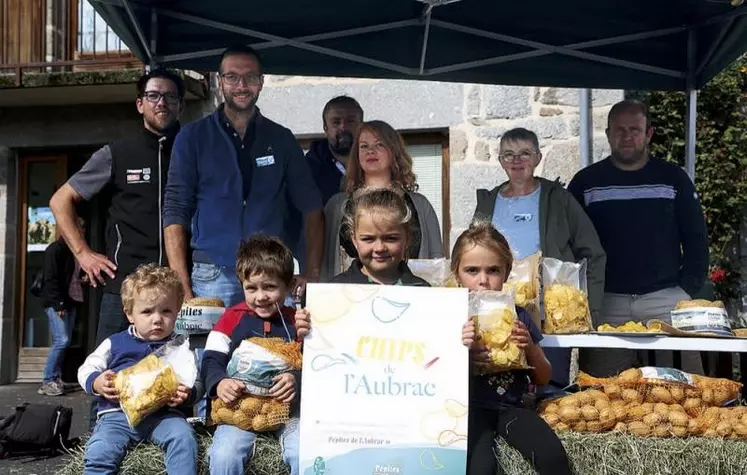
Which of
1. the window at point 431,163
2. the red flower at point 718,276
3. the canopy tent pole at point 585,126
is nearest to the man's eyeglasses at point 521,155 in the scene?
the canopy tent pole at point 585,126

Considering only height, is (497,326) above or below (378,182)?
below

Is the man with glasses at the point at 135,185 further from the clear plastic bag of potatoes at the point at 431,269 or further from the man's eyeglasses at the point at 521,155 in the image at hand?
the man's eyeglasses at the point at 521,155

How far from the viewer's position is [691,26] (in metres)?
5.07

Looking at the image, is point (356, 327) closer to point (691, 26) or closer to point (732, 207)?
point (691, 26)

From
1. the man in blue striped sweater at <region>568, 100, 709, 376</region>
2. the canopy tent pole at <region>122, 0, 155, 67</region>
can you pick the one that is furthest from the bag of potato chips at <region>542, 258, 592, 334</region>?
the canopy tent pole at <region>122, 0, 155, 67</region>

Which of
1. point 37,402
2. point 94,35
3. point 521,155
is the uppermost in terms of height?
point 94,35

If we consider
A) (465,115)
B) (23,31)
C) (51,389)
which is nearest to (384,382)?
(465,115)

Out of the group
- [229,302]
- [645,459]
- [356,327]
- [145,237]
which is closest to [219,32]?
[145,237]

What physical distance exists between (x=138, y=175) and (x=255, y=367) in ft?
4.56

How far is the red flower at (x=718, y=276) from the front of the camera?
24.0ft

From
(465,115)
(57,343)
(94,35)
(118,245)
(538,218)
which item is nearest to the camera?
(118,245)

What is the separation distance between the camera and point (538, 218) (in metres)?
4.25

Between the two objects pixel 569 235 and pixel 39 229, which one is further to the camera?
pixel 39 229

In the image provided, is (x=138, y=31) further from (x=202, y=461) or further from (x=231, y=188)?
(x=202, y=461)
